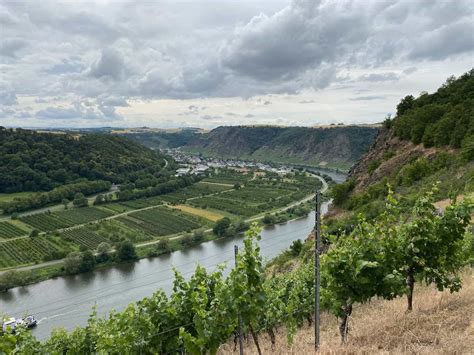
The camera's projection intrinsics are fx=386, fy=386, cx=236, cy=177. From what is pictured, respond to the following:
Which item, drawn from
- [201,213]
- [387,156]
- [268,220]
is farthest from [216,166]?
[387,156]

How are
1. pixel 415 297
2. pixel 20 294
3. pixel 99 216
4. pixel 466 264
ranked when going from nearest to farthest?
pixel 415 297, pixel 466 264, pixel 20 294, pixel 99 216

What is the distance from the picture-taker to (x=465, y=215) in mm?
5539

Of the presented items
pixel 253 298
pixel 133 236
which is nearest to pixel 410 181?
pixel 253 298

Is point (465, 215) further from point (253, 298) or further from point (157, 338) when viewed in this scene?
point (157, 338)

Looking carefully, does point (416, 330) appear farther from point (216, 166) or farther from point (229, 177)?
point (216, 166)

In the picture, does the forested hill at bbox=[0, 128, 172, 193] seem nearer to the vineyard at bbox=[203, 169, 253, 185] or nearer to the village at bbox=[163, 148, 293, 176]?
the village at bbox=[163, 148, 293, 176]

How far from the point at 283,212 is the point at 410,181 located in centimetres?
3721

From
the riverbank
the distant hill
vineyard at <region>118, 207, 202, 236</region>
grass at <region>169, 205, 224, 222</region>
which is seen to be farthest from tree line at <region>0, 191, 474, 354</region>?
the distant hill

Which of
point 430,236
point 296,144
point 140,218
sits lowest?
point 140,218

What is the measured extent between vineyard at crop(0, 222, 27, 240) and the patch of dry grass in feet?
166

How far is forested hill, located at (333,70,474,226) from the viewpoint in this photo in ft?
67.3

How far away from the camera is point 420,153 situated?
92.1ft

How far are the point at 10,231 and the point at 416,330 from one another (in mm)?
54895

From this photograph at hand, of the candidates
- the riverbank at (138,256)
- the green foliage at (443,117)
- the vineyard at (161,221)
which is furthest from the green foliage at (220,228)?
the green foliage at (443,117)
